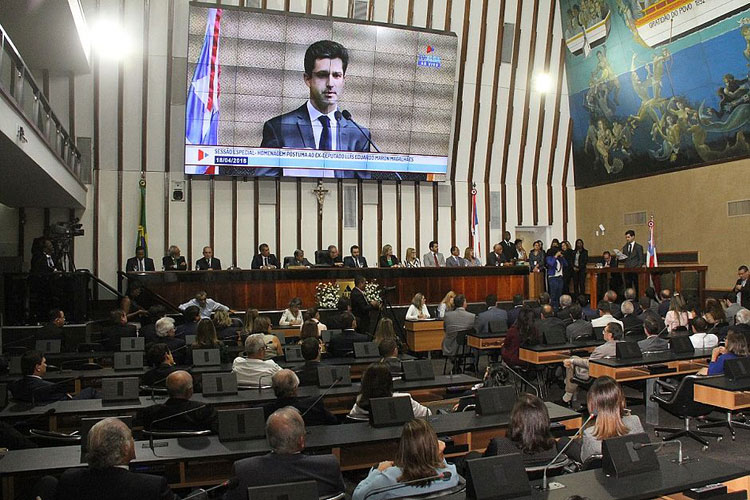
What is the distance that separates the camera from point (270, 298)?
40.3ft

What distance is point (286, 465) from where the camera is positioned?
3201mm

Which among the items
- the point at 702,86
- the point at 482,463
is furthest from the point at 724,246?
the point at 482,463

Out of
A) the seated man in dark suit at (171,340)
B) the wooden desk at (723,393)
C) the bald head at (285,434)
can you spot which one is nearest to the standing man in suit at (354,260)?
the seated man in dark suit at (171,340)

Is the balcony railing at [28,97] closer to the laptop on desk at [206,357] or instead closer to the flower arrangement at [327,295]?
the laptop on desk at [206,357]

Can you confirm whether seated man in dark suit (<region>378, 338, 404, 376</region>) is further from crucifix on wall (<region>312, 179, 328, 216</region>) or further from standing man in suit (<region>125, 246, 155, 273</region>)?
crucifix on wall (<region>312, 179, 328, 216</region>)

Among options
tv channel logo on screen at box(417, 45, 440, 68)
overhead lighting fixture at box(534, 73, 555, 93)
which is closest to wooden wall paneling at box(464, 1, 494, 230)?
overhead lighting fixture at box(534, 73, 555, 93)

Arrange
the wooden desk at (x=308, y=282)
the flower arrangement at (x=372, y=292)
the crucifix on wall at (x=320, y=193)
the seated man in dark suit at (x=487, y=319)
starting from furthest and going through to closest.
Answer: the crucifix on wall at (x=320, y=193) → the flower arrangement at (x=372, y=292) → the wooden desk at (x=308, y=282) → the seated man in dark suit at (x=487, y=319)

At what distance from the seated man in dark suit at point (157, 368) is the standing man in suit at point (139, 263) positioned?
7.89 meters

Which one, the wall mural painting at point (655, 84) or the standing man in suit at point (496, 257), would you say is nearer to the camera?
the wall mural painting at point (655, 84)

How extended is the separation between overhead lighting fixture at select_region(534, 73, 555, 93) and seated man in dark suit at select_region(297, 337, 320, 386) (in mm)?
12612

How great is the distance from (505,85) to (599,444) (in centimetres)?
1422

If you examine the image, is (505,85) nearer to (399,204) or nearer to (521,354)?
(399,204)

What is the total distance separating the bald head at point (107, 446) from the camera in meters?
3.00

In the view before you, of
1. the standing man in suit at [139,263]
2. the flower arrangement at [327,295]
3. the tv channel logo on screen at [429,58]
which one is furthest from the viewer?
the tv channel logo on screen at [429,58]
